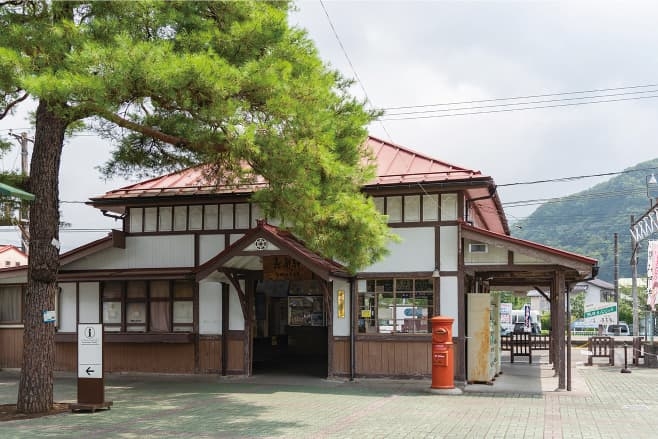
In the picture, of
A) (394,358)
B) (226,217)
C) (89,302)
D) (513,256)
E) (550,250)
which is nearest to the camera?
(550,250)

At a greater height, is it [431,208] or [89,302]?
[431,208]

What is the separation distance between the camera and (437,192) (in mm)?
16688

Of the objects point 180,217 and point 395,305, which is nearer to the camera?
point 395,305

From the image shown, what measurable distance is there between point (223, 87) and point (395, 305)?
318 inches

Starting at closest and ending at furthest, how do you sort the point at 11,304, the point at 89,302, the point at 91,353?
the point at 91,353, the point at 89,302, the point at 11,304

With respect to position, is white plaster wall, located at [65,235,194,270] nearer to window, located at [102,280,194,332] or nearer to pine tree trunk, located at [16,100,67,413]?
window, located at [102,280,194,332]

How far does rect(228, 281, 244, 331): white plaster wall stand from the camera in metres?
17.9

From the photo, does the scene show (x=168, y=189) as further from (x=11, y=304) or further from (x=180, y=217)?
(x=11, y=304)

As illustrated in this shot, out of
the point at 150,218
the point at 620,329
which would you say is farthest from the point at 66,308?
the point at 620,329

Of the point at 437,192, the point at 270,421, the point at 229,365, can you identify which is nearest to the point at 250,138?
the point at 270,421

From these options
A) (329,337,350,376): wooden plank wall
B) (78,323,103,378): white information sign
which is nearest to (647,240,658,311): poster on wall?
(329,337,350,376): wooden plank wall

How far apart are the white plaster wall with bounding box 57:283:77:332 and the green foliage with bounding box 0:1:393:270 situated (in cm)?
749

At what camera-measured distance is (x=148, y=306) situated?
18.6 metres

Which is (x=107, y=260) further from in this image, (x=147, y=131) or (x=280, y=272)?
(x=147, y=131)
